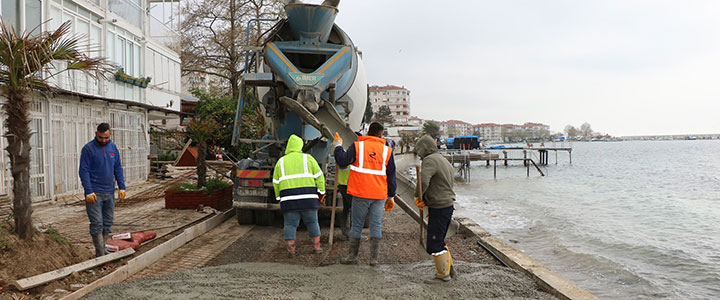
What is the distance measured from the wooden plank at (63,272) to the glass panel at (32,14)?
7.89 m

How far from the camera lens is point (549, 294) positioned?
4.66m

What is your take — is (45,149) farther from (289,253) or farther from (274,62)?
(289,253)

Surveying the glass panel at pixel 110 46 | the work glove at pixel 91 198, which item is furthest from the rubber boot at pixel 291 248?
the glass panel at pixel 110 46

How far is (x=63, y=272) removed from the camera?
4480mm

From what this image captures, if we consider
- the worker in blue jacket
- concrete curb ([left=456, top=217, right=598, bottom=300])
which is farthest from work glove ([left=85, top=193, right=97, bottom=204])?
concrete curb ([left=456, top=217, right=598, bottom=300])

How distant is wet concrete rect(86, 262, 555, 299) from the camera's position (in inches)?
169

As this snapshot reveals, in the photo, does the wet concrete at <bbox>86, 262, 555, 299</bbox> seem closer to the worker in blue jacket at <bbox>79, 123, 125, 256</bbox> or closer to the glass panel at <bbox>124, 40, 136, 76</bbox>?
the worker in blue jacket at <bbox>79, 123, 125, 256</bbox>

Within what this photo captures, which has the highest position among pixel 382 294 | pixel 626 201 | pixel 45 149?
pixel 45 149

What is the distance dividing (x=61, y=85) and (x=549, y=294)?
11.9m

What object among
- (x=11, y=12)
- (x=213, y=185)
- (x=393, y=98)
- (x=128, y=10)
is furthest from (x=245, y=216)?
(x=393, y=98)

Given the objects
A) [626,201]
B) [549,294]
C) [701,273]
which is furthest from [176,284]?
[626,201]

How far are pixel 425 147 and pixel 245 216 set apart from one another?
14.1 ft

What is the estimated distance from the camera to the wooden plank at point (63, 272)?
13.2 ft

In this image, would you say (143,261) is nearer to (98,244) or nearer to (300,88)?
(98,244)
